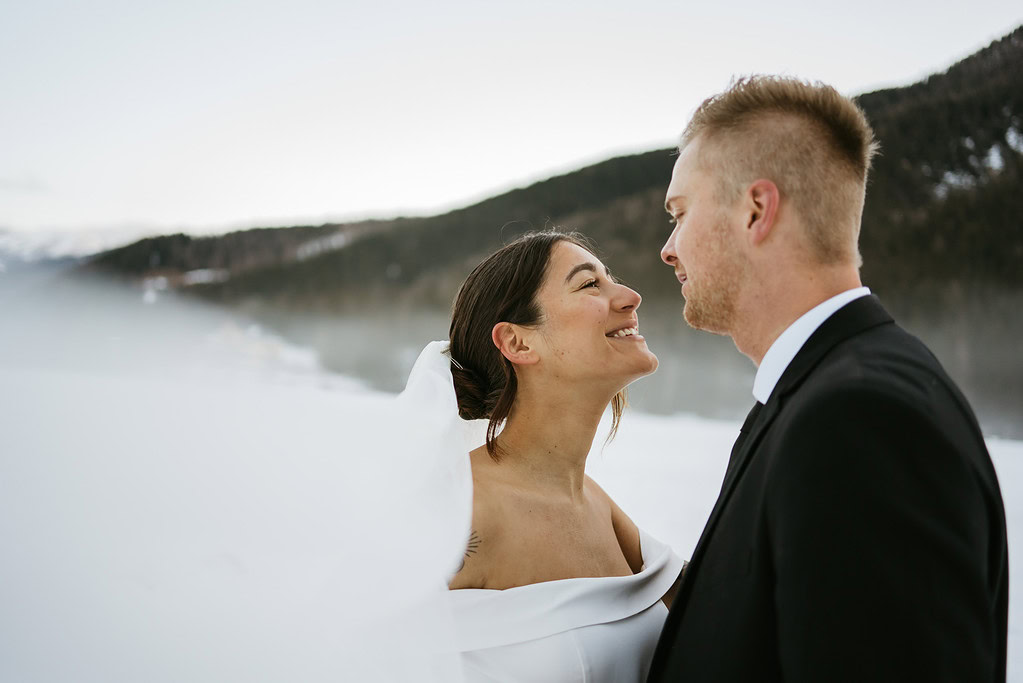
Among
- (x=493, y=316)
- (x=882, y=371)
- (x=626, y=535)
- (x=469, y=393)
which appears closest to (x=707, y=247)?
(x=882, y=371)

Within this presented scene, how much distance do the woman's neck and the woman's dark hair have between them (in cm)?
4

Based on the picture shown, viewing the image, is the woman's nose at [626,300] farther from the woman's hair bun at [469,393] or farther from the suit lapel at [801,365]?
the suit lapel at [801,365]

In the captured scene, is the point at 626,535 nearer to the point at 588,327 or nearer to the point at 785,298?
the point at 588,327

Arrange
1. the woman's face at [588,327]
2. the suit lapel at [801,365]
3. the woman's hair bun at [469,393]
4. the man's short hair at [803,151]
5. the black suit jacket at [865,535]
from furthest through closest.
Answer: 1. the woman's hair bun at [469,393]
2. the woman's face at [588,327]
3. the man's short hair at [803,151]
4. the suit lapel at [801,365]
5. the black suit jacket at [865,535]

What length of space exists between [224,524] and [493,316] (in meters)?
1.08

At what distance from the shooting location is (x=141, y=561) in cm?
201

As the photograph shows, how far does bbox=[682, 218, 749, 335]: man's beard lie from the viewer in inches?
41.3

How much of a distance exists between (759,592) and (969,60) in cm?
393

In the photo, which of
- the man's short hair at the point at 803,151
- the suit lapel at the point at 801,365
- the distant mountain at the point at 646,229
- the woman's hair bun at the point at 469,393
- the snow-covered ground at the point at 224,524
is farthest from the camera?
the distant mountain at the point at 646,229

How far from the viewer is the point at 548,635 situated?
1327 millimetres

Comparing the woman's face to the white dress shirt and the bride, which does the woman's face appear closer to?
the bride

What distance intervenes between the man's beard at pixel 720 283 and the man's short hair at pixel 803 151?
0.07 m

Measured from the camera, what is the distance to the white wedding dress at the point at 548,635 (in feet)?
4.29

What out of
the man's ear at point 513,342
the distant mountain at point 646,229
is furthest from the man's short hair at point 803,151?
the distant mountain at point 646,229
